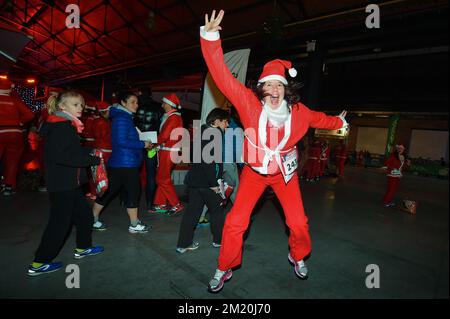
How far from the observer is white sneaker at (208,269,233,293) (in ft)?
7.40

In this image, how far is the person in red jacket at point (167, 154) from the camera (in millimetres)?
4297

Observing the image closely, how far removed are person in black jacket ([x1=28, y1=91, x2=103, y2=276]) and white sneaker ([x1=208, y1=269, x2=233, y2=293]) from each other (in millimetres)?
1485

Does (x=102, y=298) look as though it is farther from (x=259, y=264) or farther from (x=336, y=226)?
(x=336, y=226)

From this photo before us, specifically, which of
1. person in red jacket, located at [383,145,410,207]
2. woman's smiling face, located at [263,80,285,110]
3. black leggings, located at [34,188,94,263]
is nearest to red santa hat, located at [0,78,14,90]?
black leggings, located at [34,188,94,263]

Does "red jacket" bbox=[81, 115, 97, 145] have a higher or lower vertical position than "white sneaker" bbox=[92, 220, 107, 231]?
higher

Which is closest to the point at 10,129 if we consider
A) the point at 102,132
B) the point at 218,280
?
the point at 102,132

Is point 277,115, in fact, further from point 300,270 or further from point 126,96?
point 126,96

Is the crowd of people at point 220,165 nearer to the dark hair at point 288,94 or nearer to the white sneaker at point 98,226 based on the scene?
the dark hair at point 288,94

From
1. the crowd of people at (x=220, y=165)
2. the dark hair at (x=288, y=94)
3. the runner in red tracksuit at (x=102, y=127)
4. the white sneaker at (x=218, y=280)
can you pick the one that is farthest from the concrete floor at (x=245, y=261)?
the dark hair at (x=288, y=94)

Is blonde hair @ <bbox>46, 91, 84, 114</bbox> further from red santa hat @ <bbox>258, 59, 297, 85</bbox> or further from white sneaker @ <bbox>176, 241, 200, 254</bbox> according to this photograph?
white sneaker @ <bbox>176, 241, 200, 254</bbox>

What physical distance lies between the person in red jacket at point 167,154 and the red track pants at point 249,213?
7.27 feet

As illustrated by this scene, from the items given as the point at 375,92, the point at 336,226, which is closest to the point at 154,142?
the point at 336,226

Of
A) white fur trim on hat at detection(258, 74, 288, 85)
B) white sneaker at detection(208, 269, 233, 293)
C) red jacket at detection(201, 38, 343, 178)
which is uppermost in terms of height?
white fur trim on hat at detection(258, 74, 288, 85)

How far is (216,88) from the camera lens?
4301mm
